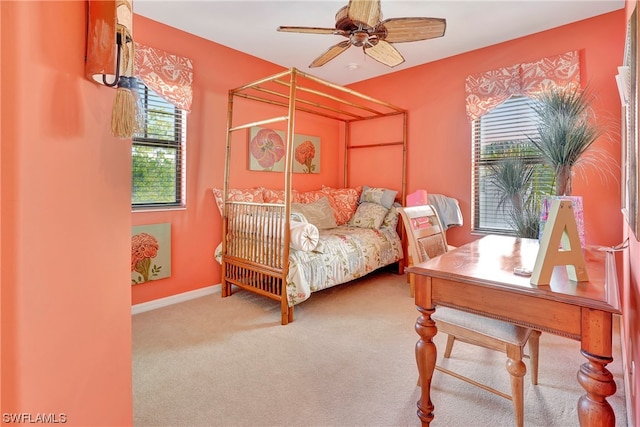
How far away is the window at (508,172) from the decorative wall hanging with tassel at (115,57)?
2.83 meters

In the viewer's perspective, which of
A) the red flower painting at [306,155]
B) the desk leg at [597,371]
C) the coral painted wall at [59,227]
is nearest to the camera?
the coral painted wall at [59,227]

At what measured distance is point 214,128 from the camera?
3.18 meters

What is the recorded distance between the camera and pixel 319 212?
11.8 feet

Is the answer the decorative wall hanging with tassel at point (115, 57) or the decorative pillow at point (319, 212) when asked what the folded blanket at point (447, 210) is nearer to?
the decorative pillow at point (319, 212)

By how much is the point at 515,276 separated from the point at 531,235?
1.71 m

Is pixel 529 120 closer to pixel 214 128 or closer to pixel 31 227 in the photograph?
pixel 214 128

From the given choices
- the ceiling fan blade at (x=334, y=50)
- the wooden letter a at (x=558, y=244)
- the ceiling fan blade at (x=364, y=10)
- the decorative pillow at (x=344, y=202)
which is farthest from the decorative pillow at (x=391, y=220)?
the wooden letter a at (x=558, y=244)

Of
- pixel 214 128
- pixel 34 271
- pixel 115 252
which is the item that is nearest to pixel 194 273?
pixel 214 128

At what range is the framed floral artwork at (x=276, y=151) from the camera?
3.54 metres

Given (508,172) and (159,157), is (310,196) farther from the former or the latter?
(508,172)

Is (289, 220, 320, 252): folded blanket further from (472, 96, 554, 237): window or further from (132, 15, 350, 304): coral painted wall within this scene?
(472, 96, 554, 237): window

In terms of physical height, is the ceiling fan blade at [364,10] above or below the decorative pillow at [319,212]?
above

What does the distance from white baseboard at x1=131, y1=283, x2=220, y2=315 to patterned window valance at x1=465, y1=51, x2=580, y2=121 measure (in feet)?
10.7

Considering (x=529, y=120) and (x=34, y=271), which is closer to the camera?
(x=34, y=271)
